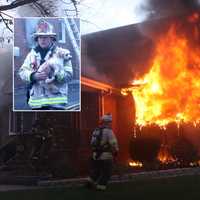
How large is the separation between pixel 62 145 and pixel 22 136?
1.46m

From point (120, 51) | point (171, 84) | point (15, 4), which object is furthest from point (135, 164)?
point (15, 4)

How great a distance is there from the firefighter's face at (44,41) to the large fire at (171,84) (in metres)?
5.52

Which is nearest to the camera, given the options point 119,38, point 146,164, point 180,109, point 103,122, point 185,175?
point 103,122

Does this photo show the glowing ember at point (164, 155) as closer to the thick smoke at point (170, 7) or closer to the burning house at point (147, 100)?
the burning house at point (147, 100)

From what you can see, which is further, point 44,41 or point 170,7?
point 170,7

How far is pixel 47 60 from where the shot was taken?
52.4 feet

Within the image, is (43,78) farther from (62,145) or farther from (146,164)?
(146,164)

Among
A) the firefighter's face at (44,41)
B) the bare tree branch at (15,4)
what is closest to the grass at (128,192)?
the bare tree branch at (15,4)

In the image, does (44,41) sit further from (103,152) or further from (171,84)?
(171,84)

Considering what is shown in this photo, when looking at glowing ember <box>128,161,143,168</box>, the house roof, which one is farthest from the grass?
the house roof

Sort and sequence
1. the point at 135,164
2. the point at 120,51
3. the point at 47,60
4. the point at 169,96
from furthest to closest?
the point at 120,51, the point at 169,96, the point at 135,164, the point at 47,60

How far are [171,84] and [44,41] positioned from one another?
19.9ft

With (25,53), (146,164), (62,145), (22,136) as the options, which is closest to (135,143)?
(146,164)

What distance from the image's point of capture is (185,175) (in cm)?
1545
